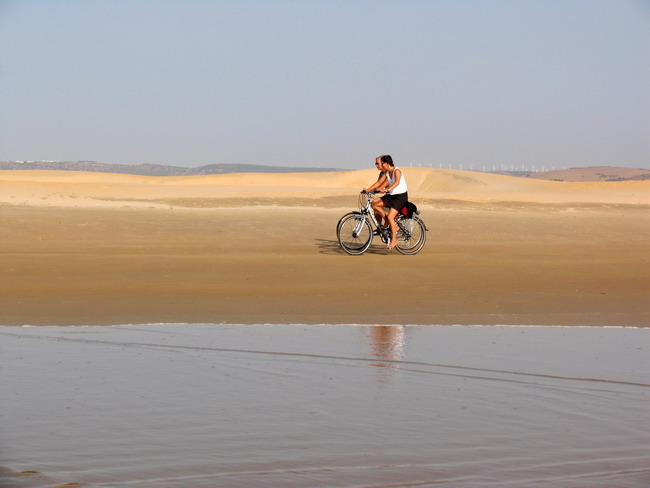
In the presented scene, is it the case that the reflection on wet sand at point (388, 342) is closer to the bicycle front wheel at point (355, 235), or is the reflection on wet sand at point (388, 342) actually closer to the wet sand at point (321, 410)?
the wet sand at point (321, 410)

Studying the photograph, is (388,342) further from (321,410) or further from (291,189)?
(291,189)

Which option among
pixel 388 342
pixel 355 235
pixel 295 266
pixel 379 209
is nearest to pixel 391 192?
pixel 379 209

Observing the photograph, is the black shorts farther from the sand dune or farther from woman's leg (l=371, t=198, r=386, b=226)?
the sand dune

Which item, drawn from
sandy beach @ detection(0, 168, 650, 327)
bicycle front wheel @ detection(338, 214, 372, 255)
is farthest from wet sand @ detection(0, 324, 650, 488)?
bicycle front wheel @ detection(338, 214, 372, 255)

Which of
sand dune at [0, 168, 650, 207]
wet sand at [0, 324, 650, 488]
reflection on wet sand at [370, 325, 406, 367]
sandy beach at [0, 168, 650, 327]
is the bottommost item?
wet sand at [0, 324, 650, 488]

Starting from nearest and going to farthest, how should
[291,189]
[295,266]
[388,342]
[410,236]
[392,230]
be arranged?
[388,342] < [295,266] < [392,230] < [410,236] < [291,189]

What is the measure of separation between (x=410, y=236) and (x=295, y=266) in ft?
10.0

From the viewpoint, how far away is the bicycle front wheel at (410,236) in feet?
55.2

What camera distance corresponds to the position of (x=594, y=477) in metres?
4.26

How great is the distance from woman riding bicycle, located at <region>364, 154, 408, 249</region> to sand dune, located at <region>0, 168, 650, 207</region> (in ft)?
43.9

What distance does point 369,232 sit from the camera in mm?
16844

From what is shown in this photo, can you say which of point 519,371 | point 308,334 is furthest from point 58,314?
point 519,371

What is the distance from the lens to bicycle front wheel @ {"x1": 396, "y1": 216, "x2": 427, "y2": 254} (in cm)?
1683

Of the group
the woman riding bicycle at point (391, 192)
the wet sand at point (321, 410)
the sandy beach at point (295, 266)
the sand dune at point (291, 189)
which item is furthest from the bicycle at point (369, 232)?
the sand dune at point (291, 189)
